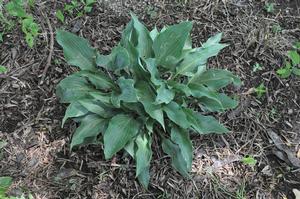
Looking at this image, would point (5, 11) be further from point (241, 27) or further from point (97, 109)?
point (241, 27)

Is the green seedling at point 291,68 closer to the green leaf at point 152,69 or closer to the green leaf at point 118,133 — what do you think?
the green leaf at point 152,69

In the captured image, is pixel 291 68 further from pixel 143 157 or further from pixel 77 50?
pixel 77 50

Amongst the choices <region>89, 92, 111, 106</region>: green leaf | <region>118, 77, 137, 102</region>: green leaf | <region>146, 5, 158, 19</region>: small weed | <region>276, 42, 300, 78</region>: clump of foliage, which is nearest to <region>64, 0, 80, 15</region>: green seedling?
<region>146, 5, 158, 19</region>: small weed

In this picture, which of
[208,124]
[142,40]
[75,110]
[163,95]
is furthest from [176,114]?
[75,110]

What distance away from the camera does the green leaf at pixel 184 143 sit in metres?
2.69

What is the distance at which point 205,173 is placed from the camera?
2.86 meters

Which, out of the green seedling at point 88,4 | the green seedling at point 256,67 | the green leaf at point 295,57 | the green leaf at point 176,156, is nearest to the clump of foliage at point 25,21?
the green seedling at point 88,4

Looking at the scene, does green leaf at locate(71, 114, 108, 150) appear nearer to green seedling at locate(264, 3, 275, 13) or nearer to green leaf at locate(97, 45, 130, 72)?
green leaf at locate(97, 45, 130, 72)

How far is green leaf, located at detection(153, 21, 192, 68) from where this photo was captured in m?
2.65

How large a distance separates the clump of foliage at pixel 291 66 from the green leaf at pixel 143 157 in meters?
1.14

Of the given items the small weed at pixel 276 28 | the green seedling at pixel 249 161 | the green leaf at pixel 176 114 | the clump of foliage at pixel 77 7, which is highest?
the clump of foliage at pixel 77 7

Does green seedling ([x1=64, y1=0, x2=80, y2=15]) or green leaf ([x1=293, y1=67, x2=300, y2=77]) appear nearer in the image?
green leaf ([x1=293, y1=67, x2=300, y2=77])

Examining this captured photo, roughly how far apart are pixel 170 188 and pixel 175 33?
948 millimetres

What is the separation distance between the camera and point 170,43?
8.78ft
